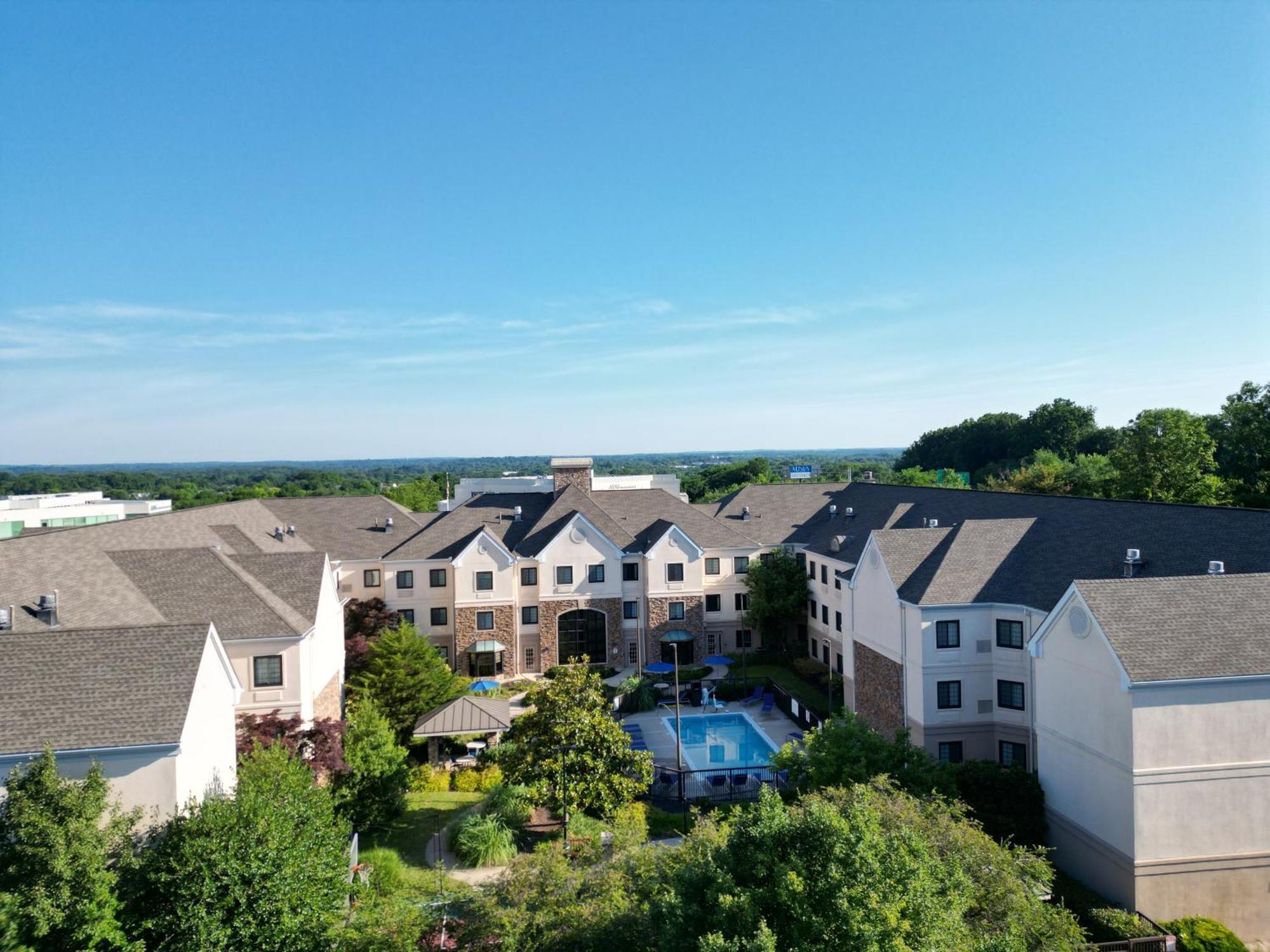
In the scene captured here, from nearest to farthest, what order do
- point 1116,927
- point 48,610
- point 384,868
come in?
1. point 1116,927
2. point 384,868
3. point 48,610

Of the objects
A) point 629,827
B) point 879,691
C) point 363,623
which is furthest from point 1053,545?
point 363,623

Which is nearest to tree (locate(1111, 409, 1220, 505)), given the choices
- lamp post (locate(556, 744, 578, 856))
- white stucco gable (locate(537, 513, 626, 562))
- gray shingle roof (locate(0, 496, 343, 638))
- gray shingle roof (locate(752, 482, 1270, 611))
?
gray shingle roof (locate(752, 482, 1270, 611))

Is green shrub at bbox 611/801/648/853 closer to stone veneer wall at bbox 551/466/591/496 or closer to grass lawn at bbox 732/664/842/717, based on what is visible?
grass lawn at bbox 732/664/842/717

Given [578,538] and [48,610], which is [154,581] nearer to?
[48,610]

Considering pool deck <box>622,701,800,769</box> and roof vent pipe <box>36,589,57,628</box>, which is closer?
roof vent pipe <box>36,589,57,628</box>

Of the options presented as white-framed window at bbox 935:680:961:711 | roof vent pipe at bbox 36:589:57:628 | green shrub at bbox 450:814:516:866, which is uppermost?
roof vent pipe at bbox 36:589:57:628

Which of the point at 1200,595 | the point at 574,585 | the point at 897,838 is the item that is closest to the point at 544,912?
the point at 897,838
